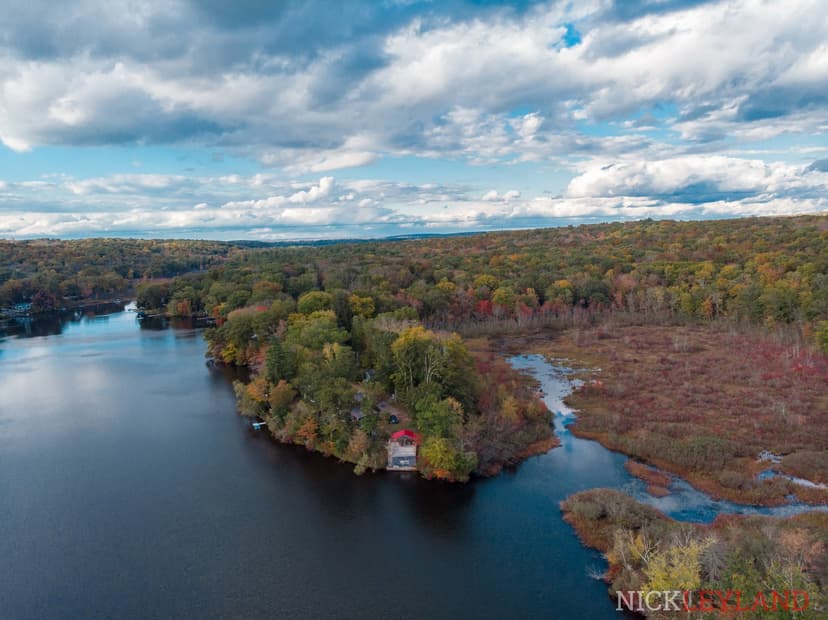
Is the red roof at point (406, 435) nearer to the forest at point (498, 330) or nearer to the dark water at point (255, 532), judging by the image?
the forest at point (498, 330)

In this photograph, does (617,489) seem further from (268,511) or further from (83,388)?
(83,388)

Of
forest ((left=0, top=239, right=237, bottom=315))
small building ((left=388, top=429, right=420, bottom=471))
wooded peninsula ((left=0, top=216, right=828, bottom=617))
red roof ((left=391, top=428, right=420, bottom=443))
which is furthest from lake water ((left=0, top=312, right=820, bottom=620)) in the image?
forest ((left=0, top=239, right=237, bottom=315))

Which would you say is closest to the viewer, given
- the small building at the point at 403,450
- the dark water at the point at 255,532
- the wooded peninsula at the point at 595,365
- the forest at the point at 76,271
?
the dark water at the point at 255,532

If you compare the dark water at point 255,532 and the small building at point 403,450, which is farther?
the small building at point 403,450

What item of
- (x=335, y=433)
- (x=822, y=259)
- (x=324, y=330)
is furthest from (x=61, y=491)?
(x=822, y=259)

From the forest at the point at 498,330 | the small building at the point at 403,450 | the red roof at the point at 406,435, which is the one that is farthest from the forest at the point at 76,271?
the small building at the point at 403,450

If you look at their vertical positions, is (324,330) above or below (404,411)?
above

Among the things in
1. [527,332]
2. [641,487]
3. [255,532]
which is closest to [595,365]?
[527,332]
